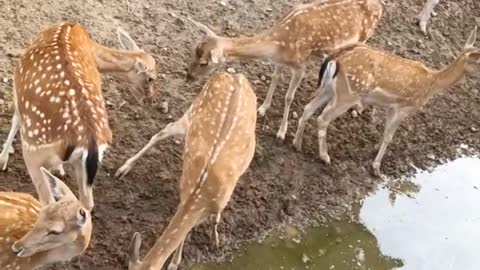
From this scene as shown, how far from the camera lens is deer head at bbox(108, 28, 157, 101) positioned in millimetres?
5812

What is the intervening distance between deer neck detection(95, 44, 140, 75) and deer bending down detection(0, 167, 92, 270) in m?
1.24

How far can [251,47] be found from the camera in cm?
626

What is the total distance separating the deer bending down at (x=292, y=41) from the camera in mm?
6230

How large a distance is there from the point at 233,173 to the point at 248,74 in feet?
6.13

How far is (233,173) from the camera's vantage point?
17.0 ft

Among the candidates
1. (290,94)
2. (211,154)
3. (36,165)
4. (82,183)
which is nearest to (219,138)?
(211,154)

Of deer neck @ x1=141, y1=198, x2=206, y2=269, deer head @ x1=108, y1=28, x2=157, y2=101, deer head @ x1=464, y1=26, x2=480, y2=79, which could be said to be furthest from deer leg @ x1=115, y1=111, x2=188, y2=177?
deer head @ x1=464, y1=26, x2=480, y2=79

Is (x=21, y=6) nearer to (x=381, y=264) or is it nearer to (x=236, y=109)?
(x=236, y=109)

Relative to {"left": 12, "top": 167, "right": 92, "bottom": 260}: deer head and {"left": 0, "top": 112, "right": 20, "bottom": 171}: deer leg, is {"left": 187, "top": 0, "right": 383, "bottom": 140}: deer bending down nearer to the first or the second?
{"left": 0, "top": 112, "right": 20, "bottom": 171}: deer leg

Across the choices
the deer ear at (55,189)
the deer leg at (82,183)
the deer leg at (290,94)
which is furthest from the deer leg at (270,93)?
the deer ear at (55,189)

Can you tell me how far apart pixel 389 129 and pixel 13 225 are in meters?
2.91

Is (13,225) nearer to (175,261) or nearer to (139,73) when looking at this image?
(175,261)

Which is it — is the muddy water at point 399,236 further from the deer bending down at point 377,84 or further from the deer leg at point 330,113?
the deer leg at point 330,113

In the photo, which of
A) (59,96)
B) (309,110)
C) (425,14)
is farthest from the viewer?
(425,14)
